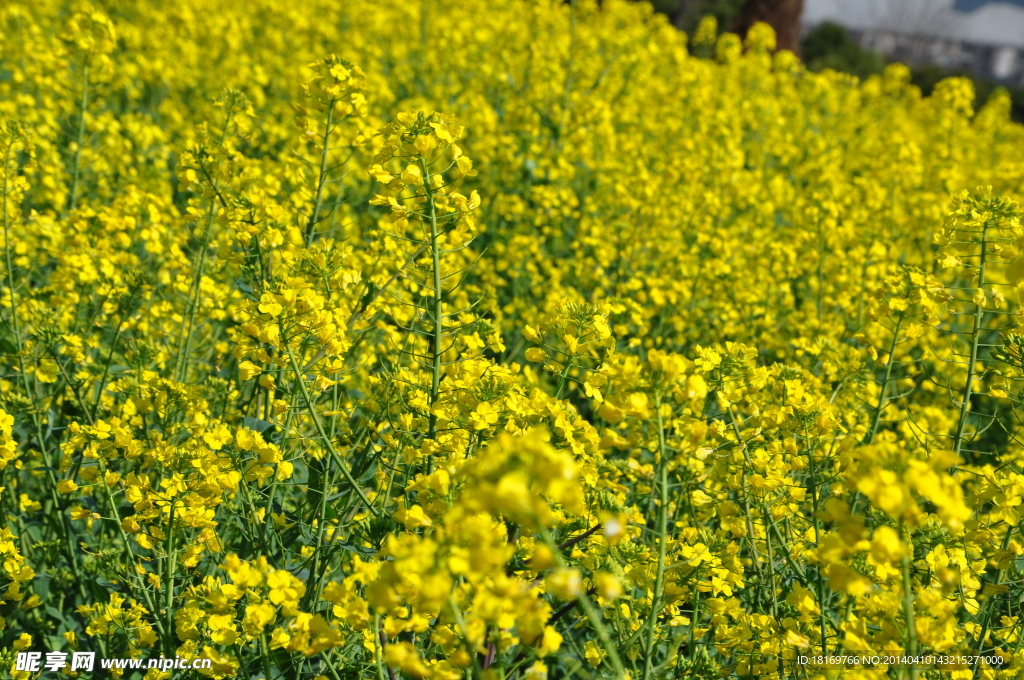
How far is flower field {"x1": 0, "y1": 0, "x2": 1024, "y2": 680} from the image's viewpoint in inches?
55.6

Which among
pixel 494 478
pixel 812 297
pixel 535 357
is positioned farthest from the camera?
pixel 812 297

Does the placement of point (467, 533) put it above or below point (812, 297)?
above

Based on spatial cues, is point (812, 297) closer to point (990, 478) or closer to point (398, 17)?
point (990, 478)

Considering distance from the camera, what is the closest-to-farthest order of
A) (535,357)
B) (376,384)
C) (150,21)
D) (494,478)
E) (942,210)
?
(494,478), (535,357), (376,384), (942,210), (150,21)

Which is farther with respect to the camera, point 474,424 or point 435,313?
point 435,313

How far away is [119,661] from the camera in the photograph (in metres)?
2.01

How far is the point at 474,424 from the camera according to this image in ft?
5.68

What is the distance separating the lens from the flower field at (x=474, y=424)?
1.41 metres

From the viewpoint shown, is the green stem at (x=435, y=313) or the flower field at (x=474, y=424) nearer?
the flower field at (x=474, y=424)

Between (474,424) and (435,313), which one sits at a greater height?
(435,313)

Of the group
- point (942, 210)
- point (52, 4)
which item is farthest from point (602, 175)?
point (52, 4)

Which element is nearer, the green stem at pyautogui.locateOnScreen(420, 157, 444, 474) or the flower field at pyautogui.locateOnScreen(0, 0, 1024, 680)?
the flower field at pyautogui.locateOnScreen(0, 0, 1024, 680)

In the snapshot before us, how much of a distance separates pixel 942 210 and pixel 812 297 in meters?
1.08

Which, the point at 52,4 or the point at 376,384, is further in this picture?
the point at 52,4
